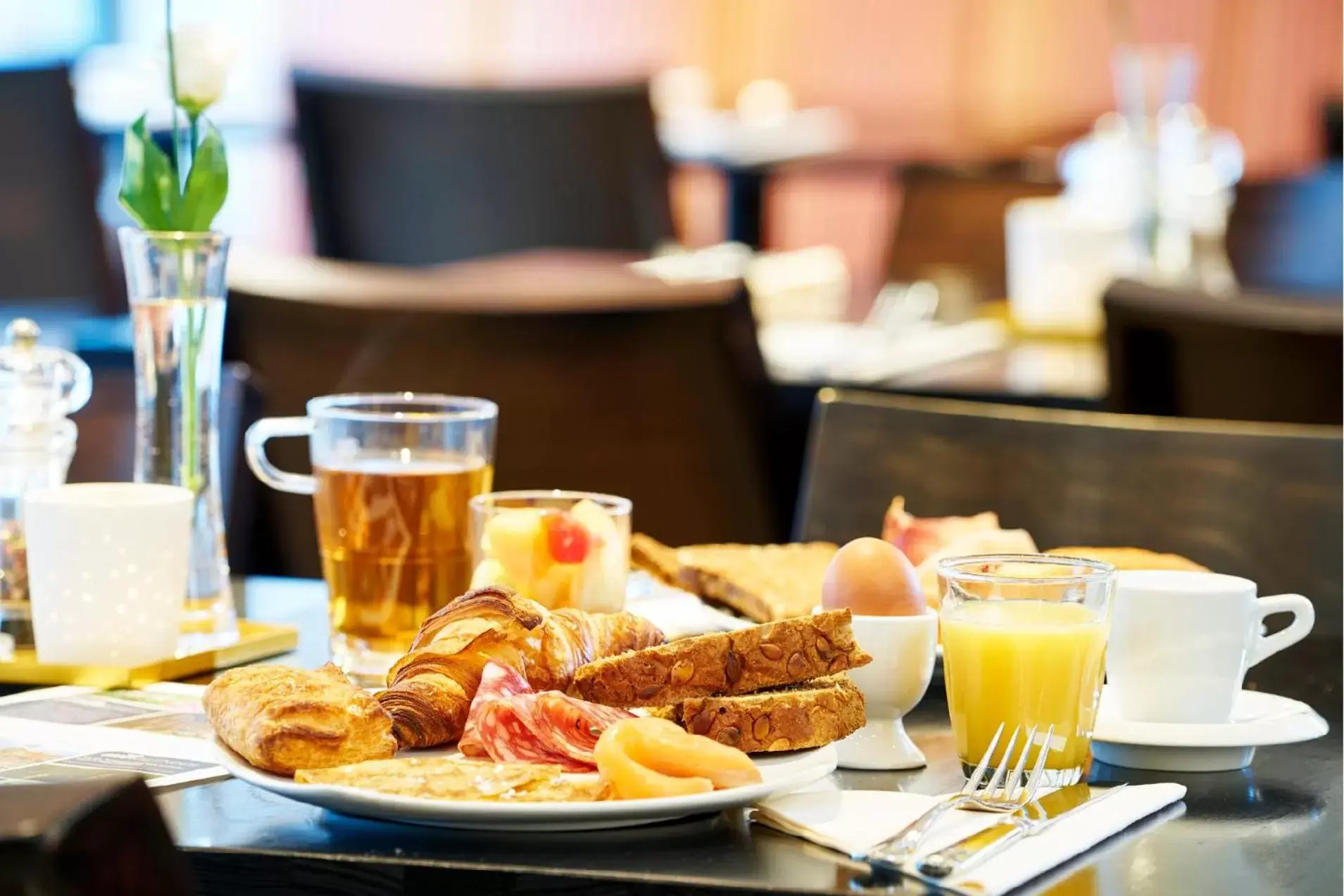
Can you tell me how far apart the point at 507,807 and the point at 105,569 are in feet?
1.47

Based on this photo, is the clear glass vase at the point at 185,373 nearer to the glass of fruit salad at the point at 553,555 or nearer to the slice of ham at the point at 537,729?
the glass of fruit salad at the point at 553,555

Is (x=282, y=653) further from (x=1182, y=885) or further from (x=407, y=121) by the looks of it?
(x=407, y=121)

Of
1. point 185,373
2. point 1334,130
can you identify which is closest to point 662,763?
point 185,373

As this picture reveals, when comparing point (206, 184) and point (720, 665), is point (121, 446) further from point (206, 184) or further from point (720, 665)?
point (720, 665)

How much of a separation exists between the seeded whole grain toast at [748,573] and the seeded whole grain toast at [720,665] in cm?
29

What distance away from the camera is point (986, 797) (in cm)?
90

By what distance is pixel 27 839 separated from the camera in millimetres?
556

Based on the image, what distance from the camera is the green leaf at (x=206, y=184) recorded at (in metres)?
1.20

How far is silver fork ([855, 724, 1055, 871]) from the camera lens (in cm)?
80

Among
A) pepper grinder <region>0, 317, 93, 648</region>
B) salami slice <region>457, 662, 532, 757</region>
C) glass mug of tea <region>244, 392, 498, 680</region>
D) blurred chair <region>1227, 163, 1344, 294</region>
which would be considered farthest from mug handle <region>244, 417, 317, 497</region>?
blurred chair <region>1227, 163, 1344, 294</region>

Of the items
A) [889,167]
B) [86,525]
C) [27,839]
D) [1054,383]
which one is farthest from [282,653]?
[889,167]

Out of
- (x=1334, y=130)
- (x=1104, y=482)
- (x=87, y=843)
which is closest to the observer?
(x=87, y=843)

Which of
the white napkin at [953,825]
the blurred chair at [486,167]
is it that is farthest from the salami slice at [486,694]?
the blurred chair at [486,167]

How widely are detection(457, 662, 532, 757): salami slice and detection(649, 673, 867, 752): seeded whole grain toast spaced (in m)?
0.08
